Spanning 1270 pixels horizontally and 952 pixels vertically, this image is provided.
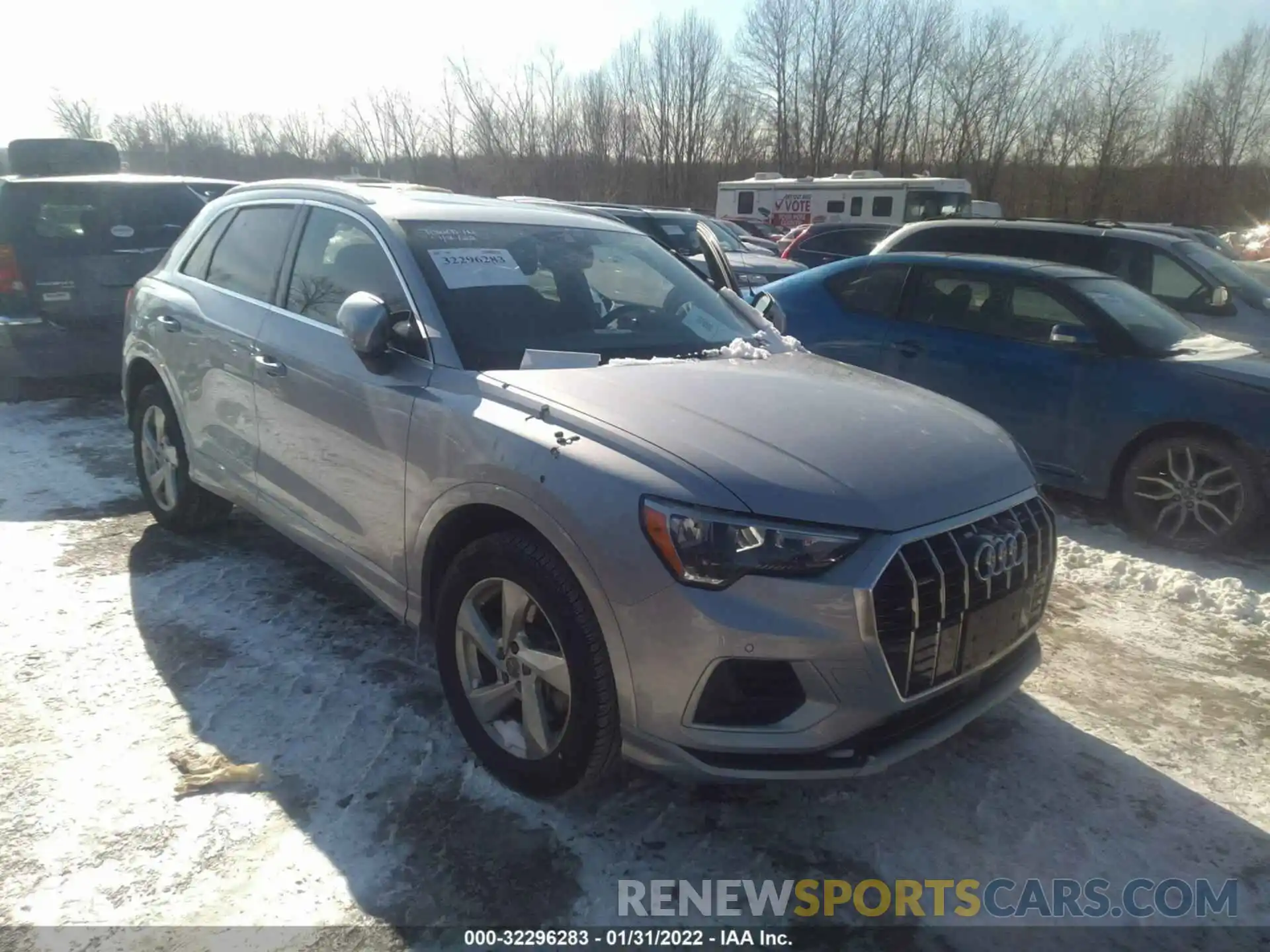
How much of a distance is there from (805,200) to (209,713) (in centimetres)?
2623

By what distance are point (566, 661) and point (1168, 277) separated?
7.57m

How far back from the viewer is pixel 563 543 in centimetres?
246

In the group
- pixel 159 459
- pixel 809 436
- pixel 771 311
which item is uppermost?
pixel 771 311

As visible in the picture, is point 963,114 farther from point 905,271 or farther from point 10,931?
point 10,931

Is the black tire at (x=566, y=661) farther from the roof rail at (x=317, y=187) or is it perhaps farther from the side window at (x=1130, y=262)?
the side window at (x=1130, y=262)

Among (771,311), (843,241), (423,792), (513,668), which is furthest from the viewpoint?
(843,241)

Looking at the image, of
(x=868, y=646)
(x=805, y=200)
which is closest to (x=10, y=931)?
(x=868, y=646)

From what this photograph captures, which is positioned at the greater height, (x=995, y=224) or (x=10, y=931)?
(x=995, y=224)

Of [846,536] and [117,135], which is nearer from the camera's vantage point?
[846,536]

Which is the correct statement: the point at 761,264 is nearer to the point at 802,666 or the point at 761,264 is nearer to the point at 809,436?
the point at 809,436

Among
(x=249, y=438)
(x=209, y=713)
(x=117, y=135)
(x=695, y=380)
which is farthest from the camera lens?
(x=117, y=135)

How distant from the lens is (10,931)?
7.50 feet

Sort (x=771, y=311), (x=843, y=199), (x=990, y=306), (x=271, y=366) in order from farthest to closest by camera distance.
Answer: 1. (x=843, y=199)
2. (x=990, y=306)
3. (x=771, y=311)
4. (x=271, y=366)

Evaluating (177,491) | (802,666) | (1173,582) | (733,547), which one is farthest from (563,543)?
(1173,582)
